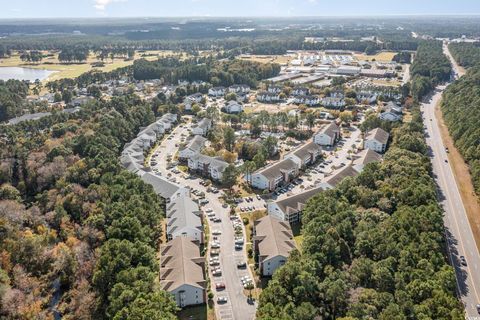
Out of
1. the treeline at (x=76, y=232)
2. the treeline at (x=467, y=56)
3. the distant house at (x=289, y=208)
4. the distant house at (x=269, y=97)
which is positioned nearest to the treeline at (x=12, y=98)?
the treeline at (x=76, y=232)

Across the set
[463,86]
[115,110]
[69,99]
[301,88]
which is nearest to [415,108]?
[463,86]

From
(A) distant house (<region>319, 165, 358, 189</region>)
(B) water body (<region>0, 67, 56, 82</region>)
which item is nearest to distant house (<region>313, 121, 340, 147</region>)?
(A) distant house (<region>319, 165, 358, 189</region>)

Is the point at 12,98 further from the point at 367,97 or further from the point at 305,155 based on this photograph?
the point at 367,97

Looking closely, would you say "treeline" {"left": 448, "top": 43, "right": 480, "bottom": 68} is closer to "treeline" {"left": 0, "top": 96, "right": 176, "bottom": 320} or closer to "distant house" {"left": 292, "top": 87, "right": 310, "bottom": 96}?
"distant house" {"left": 292, "top": 87, "right": 310, "bottom": 96}

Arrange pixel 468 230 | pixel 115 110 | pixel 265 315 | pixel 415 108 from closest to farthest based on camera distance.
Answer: pixel 265 315 < pixel 468 230 < pixel 115 110 < pixel 415 108

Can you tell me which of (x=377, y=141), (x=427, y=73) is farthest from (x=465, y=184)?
Result: (x=427, y=73)

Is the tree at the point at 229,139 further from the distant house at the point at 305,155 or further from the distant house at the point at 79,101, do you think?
the distant house at the point at 79,101

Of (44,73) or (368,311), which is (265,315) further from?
(44,73)
